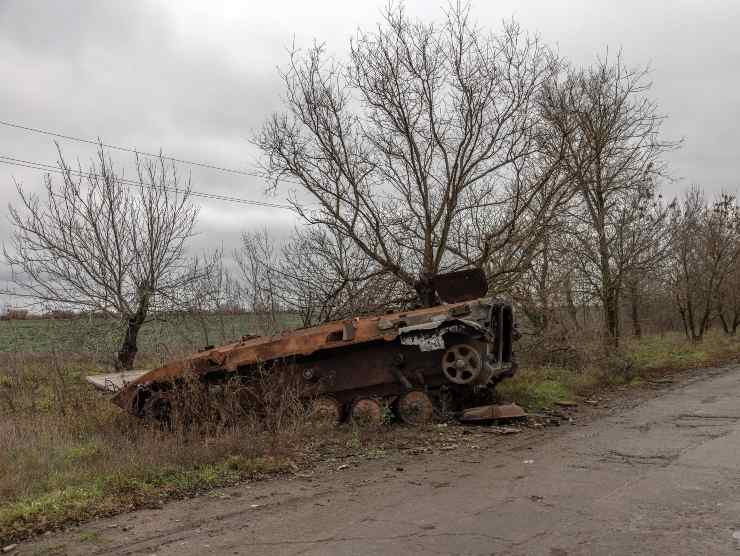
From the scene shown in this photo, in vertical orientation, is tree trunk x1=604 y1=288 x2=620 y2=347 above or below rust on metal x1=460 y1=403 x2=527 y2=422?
above

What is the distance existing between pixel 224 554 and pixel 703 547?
3.10 m

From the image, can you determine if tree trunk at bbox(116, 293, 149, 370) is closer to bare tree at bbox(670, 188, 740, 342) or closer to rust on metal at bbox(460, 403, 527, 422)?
rust on metal at bbox(460, 403, 527, 422)

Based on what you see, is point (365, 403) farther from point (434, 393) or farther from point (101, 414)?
point (101, 414)

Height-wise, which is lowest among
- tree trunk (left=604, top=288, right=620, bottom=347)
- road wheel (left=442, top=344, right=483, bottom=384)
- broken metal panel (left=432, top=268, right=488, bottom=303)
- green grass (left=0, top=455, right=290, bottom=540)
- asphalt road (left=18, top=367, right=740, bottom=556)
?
asphalt road (left=18, top=367, right=740, bottom=556)

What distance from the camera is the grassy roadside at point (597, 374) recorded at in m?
11.4

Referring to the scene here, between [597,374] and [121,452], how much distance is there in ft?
33.5

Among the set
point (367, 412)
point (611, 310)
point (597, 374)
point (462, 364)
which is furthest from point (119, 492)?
point (611, 310)

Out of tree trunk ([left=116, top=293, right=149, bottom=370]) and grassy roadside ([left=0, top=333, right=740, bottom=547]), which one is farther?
tree trunk ([left=116, top=293, right=149, bottom=370])

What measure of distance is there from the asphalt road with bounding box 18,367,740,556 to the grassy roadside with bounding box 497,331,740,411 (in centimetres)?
342

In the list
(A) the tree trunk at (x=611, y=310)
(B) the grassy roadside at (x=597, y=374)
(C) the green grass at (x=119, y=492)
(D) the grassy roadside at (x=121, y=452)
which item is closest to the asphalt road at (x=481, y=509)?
(C) the green grass at (x=119, y=492)

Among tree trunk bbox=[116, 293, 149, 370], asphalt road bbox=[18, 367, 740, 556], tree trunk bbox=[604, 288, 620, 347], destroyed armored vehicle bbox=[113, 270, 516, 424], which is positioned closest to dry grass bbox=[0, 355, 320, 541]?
asphalt road bbox=[18, 367, 740, 556]

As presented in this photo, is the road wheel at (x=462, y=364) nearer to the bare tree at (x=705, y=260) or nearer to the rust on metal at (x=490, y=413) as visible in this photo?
the rust on metal at (x=490, y=413)

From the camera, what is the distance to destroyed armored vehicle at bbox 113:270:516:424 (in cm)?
905

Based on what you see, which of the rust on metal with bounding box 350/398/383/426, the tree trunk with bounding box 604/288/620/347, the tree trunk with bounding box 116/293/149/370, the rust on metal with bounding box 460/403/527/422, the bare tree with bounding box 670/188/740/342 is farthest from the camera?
the bare tree with bounding box 670/188/740/342
